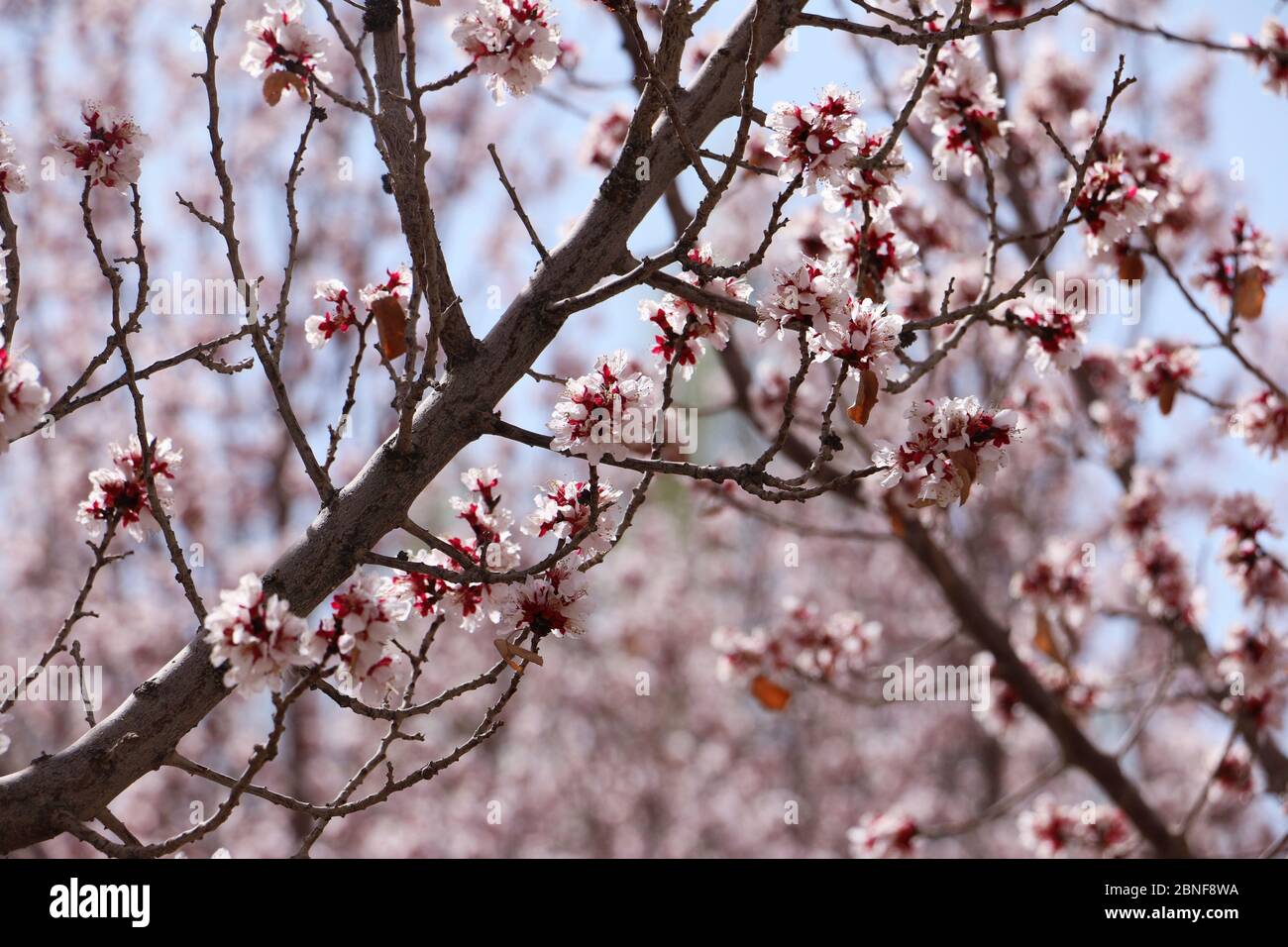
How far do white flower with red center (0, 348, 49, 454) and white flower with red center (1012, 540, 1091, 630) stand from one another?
4.00 meters

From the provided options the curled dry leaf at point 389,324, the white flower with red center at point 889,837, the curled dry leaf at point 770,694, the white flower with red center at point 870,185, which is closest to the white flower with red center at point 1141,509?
the white flower with red center at point 889,837

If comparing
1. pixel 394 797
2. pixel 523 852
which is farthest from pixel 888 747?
pixel 394 797

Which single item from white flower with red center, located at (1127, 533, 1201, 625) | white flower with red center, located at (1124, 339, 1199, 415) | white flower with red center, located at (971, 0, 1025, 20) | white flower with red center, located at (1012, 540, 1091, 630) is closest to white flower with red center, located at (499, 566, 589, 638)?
white flower with red center, located at (1124, 339, 1199, 415)

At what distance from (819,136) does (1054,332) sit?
92 centimetres

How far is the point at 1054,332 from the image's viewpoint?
2543mm

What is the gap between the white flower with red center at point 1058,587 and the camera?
4.61 m

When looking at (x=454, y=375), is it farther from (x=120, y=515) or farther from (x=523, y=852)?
(x=523, y=852)

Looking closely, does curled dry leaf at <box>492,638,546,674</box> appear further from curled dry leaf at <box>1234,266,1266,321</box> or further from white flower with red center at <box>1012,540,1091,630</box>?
white flower with red center at <box>1012,540,1091,630</box>

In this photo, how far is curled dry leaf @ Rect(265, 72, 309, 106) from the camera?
2038 mm

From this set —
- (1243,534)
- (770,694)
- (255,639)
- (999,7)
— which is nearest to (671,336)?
(255,639)

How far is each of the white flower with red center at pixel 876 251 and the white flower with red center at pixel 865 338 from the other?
0.61 metres

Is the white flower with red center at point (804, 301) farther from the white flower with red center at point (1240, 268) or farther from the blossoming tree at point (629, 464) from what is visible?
the white flower with red center at point (1240, 268)

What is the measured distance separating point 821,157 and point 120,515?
1.58 metres
